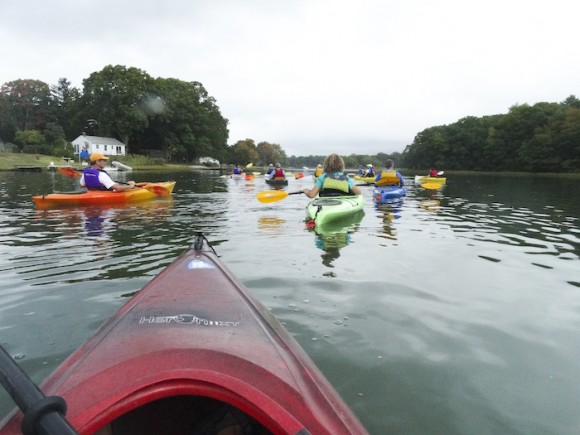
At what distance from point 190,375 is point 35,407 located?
1.61ft

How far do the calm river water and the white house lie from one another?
46.2 metres

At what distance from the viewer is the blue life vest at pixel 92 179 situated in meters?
10.6

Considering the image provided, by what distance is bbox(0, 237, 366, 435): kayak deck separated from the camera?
142cm

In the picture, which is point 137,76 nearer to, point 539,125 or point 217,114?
point 217,114

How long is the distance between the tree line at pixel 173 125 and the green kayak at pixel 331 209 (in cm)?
4845

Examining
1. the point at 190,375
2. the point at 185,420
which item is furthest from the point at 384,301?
the point at 190,375

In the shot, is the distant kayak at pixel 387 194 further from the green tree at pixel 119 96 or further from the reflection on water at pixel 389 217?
the green tree at pixel 119 96

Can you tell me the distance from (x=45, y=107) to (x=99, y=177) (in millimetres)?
76716

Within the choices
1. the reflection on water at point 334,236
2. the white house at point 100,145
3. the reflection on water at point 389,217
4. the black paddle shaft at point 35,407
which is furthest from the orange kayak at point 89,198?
the white house at point 100,145

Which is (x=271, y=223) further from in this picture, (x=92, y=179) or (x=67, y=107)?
(x=67, y=107)

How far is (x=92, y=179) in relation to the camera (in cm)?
1066

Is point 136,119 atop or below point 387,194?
atop

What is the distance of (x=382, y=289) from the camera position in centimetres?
454

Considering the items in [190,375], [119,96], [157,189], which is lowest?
[157,189]
